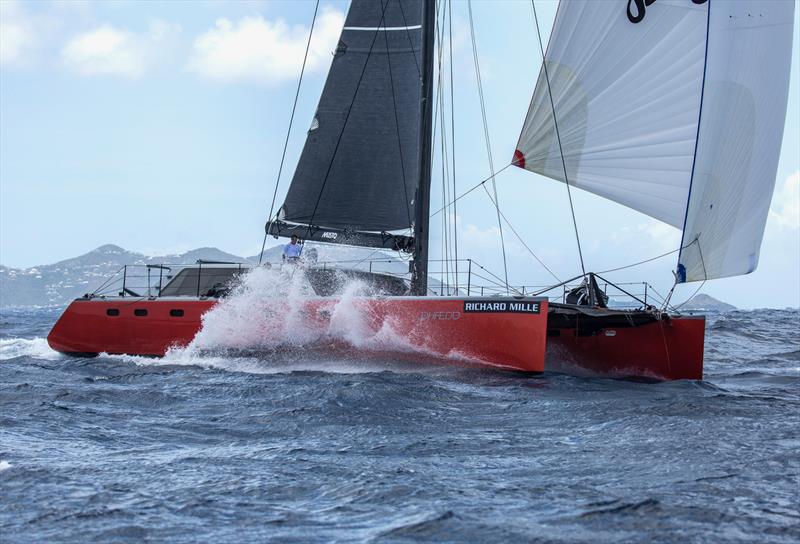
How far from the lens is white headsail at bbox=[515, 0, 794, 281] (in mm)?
10727

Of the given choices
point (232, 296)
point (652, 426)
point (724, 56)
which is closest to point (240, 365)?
point (232, 296)

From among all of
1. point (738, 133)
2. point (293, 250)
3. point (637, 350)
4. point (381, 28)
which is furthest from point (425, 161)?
point (738, 133)

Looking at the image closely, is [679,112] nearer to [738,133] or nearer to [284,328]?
[738,133]

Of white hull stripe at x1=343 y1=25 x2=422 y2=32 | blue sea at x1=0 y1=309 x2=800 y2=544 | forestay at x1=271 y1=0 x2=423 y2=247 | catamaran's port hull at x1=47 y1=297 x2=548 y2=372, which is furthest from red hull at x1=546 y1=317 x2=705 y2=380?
white hull stripe at x1=343 y1=25 x2=422 y2=32

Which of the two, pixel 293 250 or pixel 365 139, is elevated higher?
pixel 365 139

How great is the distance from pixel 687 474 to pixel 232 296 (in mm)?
8830

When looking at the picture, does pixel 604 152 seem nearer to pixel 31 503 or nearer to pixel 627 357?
pixel 627 357

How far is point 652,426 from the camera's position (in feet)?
24.0

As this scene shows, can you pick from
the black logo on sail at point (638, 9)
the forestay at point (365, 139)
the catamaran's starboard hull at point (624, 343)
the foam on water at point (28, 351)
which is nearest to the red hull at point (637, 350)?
the catamaran's starboard hull at point (624, 343)

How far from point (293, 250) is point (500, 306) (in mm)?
4671

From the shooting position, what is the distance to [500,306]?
10.9m

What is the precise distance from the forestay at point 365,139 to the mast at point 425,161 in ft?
2.39

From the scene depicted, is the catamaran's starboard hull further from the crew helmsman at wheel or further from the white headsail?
the crew helmsman at wheel

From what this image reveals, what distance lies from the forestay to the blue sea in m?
4.43
